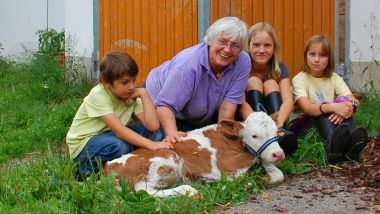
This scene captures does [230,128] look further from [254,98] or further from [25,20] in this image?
[25,20]

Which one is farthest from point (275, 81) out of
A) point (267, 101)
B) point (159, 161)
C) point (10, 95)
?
point (10, 95)

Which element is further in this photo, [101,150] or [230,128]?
[101,150]

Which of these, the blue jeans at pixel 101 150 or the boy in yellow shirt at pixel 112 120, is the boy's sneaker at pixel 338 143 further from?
the blue jeans at pixel 101 150

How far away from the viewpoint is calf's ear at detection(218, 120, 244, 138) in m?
5.02

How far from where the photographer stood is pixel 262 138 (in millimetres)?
4887

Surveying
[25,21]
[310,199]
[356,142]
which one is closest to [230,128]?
[310,199]

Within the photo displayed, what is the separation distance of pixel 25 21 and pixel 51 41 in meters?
1.81

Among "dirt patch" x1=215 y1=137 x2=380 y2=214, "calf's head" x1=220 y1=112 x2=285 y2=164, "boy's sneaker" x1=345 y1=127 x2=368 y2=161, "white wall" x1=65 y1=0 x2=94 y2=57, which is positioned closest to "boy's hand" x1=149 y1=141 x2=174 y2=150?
"calf's head" x1=220 y1=112 x2=285 y2=164

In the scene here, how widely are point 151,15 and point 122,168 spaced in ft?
14.0

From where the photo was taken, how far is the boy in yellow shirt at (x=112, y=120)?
5.12 m

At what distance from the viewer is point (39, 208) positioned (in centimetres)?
415

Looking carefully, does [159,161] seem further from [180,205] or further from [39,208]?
[39,208]

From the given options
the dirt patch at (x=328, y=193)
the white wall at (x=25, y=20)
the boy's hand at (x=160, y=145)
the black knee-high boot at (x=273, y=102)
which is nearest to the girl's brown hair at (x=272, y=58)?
the black knee-high boot at (x=273, y=102)

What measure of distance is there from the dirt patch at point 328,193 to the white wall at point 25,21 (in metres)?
6.94
